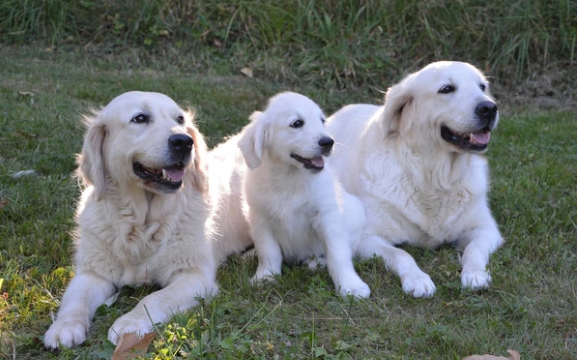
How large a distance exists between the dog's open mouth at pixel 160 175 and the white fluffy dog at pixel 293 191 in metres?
0.46

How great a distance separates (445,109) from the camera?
4.11 metres

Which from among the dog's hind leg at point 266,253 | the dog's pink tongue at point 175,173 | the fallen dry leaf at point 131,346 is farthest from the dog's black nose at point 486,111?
the fallen dry leaf at point 131,346

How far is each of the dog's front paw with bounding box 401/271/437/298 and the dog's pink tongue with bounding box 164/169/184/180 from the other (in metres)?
1.25

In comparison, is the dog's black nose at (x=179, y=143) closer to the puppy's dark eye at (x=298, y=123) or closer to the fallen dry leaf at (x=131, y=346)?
the puppy's dark eye at (x=298, y=123)

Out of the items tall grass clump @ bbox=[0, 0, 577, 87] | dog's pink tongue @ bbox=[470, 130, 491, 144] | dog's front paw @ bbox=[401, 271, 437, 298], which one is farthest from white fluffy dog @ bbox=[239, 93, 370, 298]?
tall grass clump @ bbox=[0, 0, 577, 87]

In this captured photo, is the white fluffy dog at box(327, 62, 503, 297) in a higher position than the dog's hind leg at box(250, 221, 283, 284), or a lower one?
higher

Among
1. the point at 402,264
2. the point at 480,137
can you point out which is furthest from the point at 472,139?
the point at 402,264

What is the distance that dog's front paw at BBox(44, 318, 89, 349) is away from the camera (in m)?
3.09

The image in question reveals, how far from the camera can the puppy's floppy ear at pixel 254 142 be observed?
3926 mm

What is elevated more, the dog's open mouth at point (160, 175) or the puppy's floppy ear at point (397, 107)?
the puppy's floppy ear at point (397, 107)

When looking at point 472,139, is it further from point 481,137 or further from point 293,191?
point 293,191

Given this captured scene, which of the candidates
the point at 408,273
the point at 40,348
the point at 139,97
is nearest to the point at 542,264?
the point at 408,273

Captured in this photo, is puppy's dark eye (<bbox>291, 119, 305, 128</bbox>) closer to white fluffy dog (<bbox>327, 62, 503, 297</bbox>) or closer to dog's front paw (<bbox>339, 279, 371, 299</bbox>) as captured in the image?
white fluffy dog (<bbox>327, 62, 503, 297</bbox>)

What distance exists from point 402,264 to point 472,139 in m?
0.82
